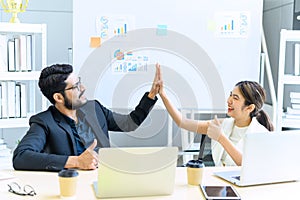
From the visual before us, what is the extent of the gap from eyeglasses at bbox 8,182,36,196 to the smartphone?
0.66 metres

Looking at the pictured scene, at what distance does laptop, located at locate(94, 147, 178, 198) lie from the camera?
4.70 feet

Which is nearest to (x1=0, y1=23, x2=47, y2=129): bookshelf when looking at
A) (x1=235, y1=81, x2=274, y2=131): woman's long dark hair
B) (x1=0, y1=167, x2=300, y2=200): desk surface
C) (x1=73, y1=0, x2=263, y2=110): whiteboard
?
(x1=73, y1=0, x2=263, y2=110): whiteboard

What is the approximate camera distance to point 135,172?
1.46m

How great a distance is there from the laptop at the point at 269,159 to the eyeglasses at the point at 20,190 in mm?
825

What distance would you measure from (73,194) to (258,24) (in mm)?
2609

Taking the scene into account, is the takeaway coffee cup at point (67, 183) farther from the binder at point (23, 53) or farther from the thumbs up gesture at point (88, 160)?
the binder at point (23, 53)

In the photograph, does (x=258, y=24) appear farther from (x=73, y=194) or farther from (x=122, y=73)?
(x=73, y=194)

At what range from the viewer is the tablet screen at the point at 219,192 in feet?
4.91

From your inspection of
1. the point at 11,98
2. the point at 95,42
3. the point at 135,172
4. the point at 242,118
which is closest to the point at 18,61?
the point at 11,98

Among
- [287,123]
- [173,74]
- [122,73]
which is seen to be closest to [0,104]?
[122,73]

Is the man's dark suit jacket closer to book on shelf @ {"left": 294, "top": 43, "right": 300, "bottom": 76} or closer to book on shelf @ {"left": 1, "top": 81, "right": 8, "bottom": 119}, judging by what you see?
book on shelf @ {"left": 1, "top": 81, "right": 8, "bottom": 119}

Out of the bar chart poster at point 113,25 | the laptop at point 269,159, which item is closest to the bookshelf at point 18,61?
the bar chart poster at point 113,25

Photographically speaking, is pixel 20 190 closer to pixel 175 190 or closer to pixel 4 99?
pixel 175 190

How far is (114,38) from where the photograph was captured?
3.25 meters
